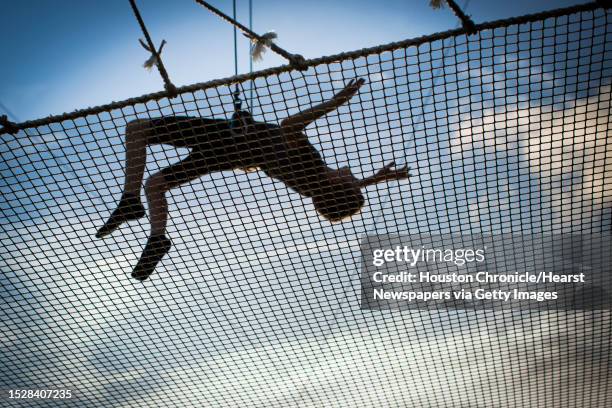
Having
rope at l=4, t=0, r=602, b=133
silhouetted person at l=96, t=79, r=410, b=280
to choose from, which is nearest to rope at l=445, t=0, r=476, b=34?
rope at l=4, t=0, r=602, b=133

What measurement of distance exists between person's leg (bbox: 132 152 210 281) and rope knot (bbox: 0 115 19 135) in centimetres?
46

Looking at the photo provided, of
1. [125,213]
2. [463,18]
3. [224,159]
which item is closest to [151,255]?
[125,213]

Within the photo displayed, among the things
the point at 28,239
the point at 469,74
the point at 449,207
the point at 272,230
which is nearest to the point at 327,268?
the point at 272,230

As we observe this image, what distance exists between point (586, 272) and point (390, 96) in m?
1.79

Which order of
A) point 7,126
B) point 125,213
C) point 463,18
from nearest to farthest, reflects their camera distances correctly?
point 463,18, point 7,126, point 125,213

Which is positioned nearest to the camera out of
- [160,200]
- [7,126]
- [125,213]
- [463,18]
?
[463,18]

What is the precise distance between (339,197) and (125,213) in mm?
786

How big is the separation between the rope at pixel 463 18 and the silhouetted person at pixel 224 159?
0.34 m

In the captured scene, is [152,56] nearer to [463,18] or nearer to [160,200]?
[160,200]

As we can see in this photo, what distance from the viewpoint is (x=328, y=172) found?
78.0 inches

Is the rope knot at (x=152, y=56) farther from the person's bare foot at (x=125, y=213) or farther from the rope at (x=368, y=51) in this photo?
the person's bare foot at (x=125, y=213)

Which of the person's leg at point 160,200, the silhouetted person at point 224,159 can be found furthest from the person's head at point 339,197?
the person's leg at point 160,200

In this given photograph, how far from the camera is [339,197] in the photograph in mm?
2029

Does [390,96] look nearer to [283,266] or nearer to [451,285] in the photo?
[283,266]
